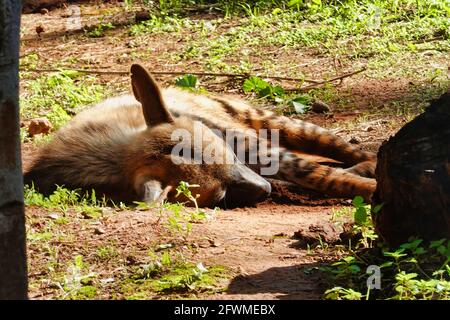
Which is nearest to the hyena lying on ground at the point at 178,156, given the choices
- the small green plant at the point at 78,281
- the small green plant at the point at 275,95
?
the small green plant at the point at 275,95

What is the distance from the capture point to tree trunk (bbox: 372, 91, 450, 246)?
415 cm

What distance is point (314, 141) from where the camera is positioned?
7.43m

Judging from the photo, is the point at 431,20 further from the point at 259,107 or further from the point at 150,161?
the point at 150,161

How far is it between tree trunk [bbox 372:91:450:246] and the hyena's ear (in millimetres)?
2425

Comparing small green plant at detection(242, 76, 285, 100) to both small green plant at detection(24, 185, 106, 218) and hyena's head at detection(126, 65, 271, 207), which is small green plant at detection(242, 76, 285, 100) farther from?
small green plant at detection(24, 185, 106, 218)

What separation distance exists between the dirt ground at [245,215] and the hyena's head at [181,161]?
0.16m

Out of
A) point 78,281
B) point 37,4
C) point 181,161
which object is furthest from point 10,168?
point 37,4

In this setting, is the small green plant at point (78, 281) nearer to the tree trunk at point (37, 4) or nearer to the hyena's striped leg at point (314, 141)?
the hyena's striped leg at point (314, 141)

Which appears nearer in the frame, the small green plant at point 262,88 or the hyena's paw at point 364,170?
the hyena's paw at point 364,170

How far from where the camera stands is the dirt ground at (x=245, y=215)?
4461 mm

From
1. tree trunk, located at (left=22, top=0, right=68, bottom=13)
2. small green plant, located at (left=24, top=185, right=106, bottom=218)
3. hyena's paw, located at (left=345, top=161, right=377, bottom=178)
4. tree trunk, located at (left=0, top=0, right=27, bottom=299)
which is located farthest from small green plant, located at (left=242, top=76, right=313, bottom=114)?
tree trunk, located at (left=0, top=0, right=27, bottom=299)

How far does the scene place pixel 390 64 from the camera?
9.14 meters

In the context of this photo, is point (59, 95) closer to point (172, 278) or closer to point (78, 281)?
point (78, 281)
